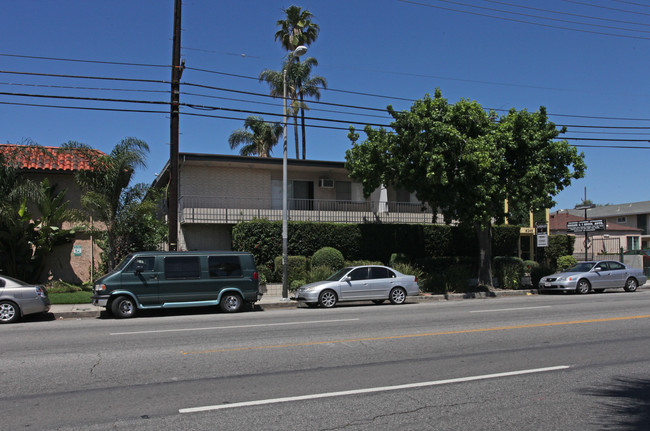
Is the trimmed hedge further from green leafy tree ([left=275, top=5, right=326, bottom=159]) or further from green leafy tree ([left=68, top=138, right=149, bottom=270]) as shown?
green leafy tree ([left=275, top=5, right=326, bottom=159])

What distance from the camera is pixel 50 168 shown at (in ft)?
69.1

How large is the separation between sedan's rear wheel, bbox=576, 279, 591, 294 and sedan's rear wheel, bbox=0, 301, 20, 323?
65.5 feet

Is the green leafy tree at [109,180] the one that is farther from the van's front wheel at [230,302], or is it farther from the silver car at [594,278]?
the silver car at [594,278]

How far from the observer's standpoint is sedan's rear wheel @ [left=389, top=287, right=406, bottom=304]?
18.2m

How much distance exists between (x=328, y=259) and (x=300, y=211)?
4265mm

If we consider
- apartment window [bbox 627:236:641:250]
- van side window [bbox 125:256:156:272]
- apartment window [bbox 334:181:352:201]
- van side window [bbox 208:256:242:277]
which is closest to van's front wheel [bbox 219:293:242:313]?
van side window [bbox 208:256:242:277]

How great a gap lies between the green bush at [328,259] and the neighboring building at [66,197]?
8.95m

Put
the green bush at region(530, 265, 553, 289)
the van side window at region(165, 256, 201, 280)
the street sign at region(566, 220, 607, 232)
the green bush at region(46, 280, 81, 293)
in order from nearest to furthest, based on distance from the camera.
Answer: the van side window at region(165, 256, 201, 280) < the green bush at region(46, 280, 81, 293) < the green bush at region(530, 265, 553, 289) < the street sign at region(566, 220, 607, 232)

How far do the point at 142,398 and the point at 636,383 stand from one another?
6149mm

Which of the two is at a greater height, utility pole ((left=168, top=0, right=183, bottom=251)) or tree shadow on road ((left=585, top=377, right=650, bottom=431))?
utility pole ((left=168, top=0, right=183, bottom=251))

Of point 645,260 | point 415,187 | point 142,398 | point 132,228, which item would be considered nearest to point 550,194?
point 415,187

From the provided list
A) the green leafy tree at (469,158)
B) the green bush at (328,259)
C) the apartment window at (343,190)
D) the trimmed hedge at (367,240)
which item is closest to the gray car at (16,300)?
the trimmed hedge at (367,240)

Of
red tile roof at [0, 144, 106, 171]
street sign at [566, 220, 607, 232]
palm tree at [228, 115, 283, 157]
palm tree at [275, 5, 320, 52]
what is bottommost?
street sign at [566, 220, 607, 232]

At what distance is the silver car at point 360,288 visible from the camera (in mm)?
17250
